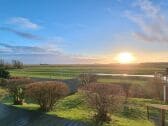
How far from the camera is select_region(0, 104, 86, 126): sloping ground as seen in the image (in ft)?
56.4

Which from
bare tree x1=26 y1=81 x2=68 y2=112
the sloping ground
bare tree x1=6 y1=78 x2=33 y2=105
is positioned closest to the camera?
the sloping ground

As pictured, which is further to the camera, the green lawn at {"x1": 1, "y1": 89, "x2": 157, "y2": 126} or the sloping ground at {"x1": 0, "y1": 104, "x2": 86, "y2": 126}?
the green lawn at {"x1": 1, "y1": 89, "x2": 157, "y2": 126}

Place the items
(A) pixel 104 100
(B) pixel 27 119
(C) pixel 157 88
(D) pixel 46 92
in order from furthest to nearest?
1. (C) pixel 157 88
2. (D) pixel 46 92
3. (B) pixel 27 119
4. (A) pixel 104 100

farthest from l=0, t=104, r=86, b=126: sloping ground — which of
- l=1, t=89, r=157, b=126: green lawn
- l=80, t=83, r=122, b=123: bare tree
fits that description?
l=80, t=83, r=122, b=123: bare tree

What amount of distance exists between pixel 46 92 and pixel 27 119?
2.19 m

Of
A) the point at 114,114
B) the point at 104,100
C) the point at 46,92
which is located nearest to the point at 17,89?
the point at 46,92

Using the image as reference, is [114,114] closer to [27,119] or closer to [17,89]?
[27,119]

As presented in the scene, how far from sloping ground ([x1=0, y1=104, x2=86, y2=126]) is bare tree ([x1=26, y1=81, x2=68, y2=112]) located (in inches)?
40.2

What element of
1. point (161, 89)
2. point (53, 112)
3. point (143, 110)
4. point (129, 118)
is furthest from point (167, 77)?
point (53, 112)

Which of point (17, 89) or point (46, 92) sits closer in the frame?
point (46, 92)

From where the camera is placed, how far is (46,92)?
806 inches

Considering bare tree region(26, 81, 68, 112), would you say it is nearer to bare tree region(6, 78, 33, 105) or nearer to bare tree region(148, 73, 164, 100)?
bare tree region(6, 78, 33, 105)

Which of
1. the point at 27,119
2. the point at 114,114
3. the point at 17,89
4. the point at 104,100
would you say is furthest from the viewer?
the point at 17,89

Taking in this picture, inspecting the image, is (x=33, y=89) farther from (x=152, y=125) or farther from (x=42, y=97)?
(x=152, y=125)
